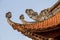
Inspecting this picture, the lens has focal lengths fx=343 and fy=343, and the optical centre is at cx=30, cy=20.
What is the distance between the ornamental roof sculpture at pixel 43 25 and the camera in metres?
5.52

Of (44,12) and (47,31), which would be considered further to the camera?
(44,12)

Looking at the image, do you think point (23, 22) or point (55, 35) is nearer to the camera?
point (55, 35)

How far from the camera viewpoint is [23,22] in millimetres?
5945

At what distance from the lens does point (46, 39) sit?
571cm

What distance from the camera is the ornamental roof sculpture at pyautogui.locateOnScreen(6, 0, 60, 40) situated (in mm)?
5523

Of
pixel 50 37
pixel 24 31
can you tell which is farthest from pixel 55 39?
pixel 24 31

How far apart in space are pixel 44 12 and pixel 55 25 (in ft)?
1.95

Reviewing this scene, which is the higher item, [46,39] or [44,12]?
[44,12]

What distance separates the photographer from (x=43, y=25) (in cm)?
575

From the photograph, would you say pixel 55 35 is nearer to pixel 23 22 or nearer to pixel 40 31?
pixel 40 31

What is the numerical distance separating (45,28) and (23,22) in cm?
52

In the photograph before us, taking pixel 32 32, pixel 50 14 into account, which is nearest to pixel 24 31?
pixel 32 32

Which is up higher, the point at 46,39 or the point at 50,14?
the point at 50,14

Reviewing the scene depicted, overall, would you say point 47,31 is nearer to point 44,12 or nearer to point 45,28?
point 45,28
